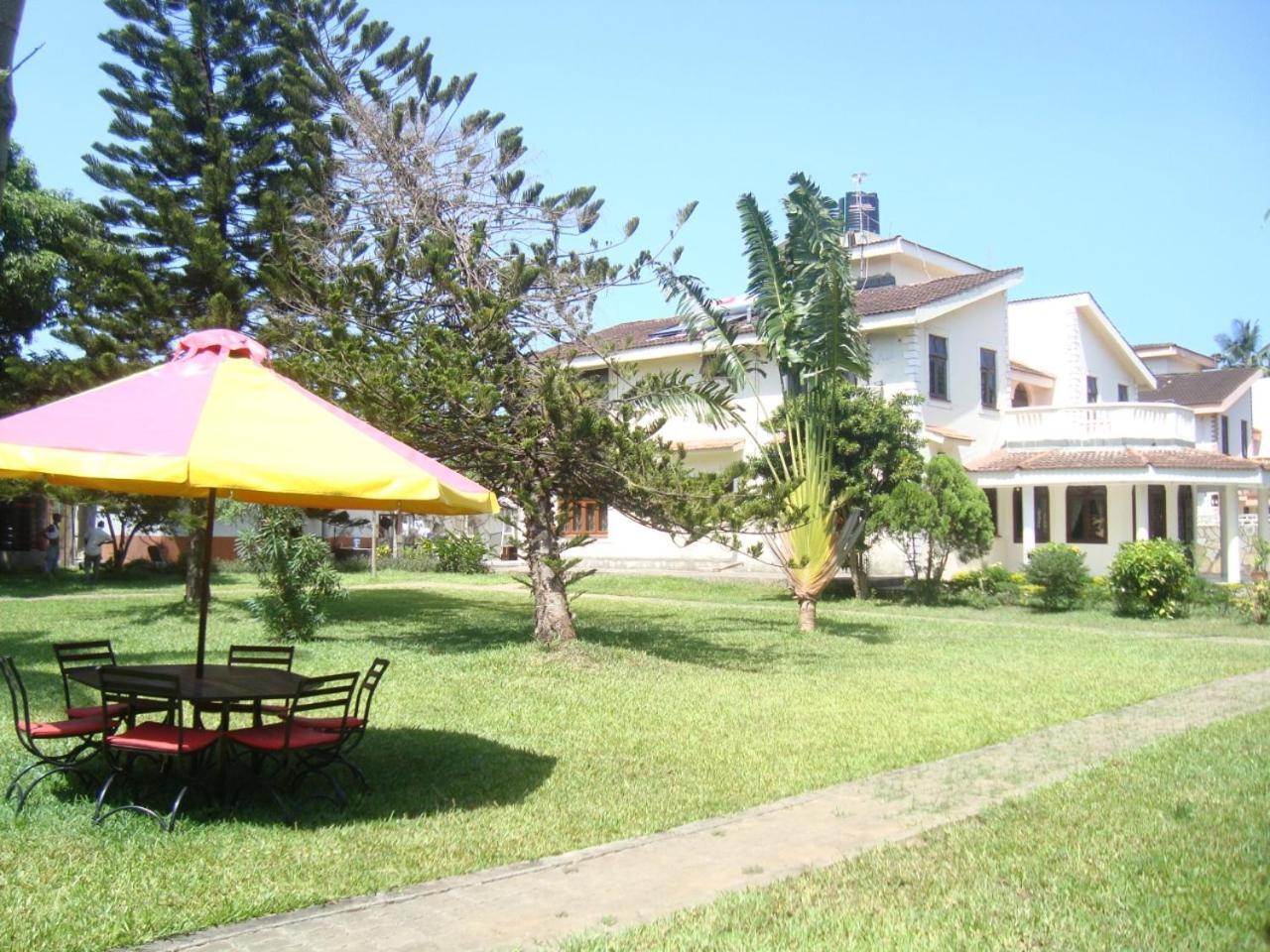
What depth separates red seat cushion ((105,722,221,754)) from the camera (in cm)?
633

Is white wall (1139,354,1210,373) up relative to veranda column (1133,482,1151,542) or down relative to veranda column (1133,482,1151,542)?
up

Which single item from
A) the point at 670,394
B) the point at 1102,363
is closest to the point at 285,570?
the point at 670,394

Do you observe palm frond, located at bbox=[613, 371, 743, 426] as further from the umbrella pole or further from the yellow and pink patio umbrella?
the yellow and pink patio umbrella

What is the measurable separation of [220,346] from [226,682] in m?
2.05

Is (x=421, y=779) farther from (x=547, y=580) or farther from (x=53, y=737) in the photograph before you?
(x=547, y=580)

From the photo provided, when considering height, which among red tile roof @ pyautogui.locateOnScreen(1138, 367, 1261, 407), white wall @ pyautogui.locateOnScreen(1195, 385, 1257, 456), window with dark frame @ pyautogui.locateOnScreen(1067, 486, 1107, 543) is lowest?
window with dark frame @ pyautogui.locateOnScreen(1067, 486, 1107, 543)

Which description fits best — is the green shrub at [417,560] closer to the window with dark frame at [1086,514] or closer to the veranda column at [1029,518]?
the veranda column at [1029,518]

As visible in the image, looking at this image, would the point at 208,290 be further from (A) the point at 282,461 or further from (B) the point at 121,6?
(A) the point at 282,461

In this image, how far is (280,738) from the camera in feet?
22.3

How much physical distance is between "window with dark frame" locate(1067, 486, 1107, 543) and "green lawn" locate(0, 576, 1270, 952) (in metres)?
6.71

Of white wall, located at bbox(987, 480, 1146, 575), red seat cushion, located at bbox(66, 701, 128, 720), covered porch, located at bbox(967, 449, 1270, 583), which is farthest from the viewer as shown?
white wall, located at bbox(987, 480, 1146, 575)

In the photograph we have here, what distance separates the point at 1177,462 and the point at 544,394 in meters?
16.8

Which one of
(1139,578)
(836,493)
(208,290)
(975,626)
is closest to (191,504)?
(208,290)

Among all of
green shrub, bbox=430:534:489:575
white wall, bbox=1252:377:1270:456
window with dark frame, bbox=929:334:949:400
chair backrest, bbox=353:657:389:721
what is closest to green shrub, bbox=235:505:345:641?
chair backrest, bbox=353:657:389:721
